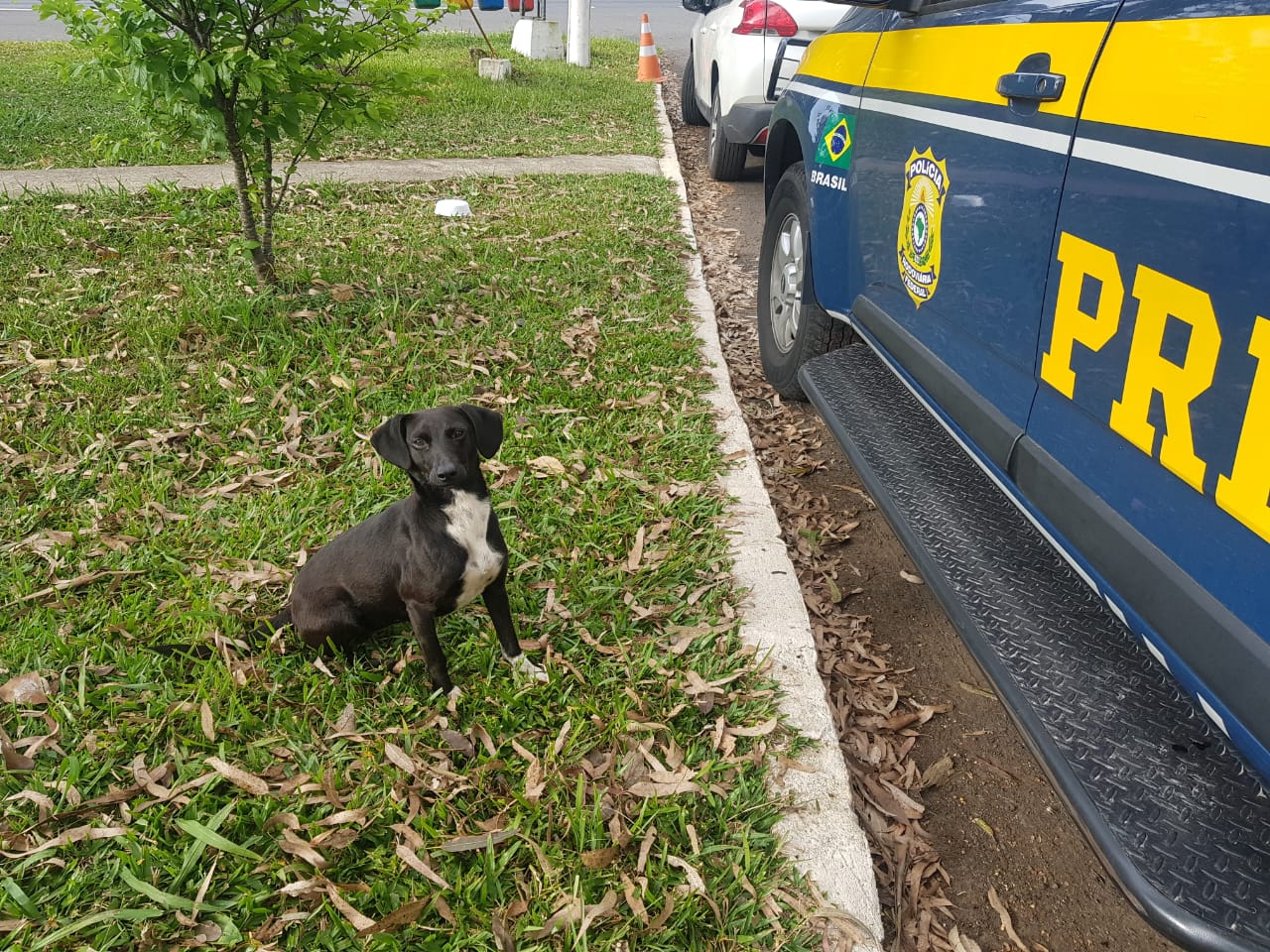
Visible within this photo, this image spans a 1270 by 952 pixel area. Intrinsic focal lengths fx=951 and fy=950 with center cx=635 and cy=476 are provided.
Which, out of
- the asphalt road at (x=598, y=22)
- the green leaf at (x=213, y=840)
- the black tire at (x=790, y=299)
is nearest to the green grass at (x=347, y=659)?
the green leaf at (x=213, y=840)

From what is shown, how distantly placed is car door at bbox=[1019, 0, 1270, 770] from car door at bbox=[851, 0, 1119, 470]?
0.42ft

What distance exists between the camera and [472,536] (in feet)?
8.53

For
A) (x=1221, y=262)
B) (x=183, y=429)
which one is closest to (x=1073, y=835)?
(x=1221, y=262)

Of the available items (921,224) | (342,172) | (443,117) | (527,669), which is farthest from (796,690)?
(443,117)

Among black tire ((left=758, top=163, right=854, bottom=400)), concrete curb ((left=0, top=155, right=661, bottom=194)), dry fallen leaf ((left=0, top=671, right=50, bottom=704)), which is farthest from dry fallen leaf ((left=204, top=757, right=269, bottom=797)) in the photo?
concrete curb ((left=0, top=155, right=661, bottom=194))

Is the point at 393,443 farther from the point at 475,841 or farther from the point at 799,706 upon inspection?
the point at 799,706

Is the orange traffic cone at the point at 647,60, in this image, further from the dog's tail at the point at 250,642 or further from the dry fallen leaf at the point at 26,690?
the dry fallen leaf at the point at 26,690

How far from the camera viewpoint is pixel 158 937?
201 centimetres

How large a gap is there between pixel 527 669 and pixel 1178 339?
1.88 meters

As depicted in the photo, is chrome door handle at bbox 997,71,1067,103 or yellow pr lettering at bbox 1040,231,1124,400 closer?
yellow pr lettering at bbox 1040,231,1124,400

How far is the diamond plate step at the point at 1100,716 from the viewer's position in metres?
1.53

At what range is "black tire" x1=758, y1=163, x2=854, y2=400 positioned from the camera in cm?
418

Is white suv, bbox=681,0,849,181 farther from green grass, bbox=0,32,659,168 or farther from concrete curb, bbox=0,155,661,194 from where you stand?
green grass, bbox=0,32,659,168

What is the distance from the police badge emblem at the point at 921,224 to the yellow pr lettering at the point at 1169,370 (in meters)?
0.97
